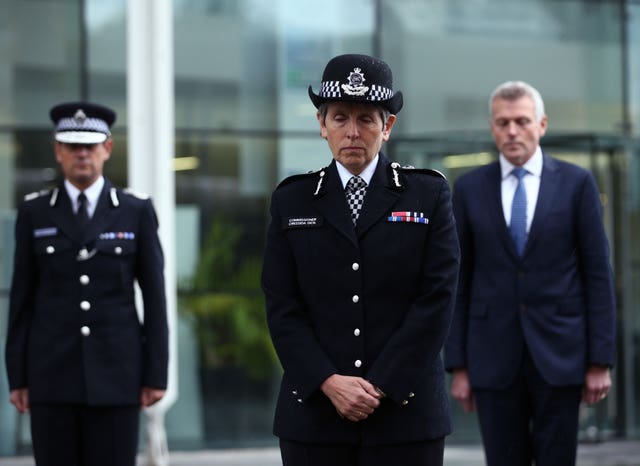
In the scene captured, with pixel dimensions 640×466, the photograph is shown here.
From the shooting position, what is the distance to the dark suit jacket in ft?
18.0

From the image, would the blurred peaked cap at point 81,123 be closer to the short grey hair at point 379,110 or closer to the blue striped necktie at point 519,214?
the blue striped necktie at point 519,214

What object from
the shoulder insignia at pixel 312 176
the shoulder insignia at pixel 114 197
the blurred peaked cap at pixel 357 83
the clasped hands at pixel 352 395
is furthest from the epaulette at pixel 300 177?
the shoulder insignia at pixel 114 197

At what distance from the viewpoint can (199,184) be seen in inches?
445

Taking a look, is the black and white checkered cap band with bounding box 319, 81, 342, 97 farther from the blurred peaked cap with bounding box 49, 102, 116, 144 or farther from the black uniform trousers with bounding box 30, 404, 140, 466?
the black uniform trousers with bounding box 30, 404, 140, 466

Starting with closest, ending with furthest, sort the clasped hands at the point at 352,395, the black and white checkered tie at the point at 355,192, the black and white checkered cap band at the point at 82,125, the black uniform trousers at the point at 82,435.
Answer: the clasped hands at the point at 352,395 < the black and white checkered tie at the point at 355,192 < the black uniform trousers at the point at 82,435 < the black and white checkered cap band at the point at 82,125

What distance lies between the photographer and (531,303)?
558 centimetres

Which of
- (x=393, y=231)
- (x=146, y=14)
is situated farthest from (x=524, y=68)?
(x=393, y=231)

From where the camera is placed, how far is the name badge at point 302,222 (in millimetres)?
3887

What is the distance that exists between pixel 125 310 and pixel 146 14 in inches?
164

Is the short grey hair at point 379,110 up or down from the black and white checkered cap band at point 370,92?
down

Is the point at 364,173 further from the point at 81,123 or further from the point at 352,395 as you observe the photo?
the point at 81,123

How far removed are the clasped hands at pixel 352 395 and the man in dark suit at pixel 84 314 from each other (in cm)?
197

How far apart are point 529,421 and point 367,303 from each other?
201cm

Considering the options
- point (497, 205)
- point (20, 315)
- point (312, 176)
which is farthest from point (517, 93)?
point (20, 315)
